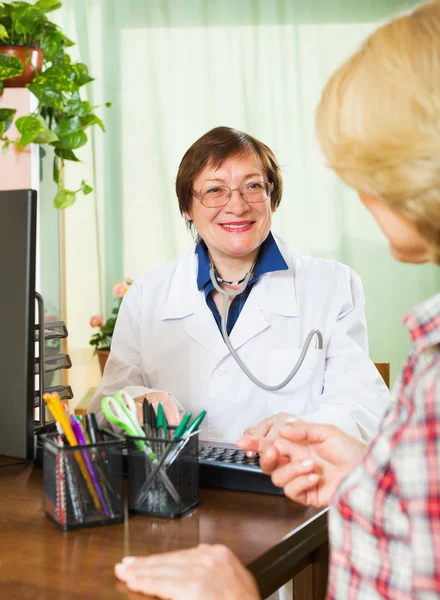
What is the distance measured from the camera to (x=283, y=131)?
3.66m

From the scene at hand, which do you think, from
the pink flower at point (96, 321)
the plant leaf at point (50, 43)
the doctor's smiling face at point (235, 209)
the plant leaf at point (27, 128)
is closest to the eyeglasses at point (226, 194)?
the doctor's smiling face at point (235, 209)

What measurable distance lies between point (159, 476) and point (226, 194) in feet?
3.49

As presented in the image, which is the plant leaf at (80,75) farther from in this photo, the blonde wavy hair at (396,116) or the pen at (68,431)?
the blonde wavy hair at (396,116)

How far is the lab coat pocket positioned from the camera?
1.75m

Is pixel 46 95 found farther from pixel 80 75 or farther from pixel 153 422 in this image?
pixel 153 422

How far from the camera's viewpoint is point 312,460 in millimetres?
961

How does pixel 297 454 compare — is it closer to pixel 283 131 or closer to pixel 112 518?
pixel 112 518

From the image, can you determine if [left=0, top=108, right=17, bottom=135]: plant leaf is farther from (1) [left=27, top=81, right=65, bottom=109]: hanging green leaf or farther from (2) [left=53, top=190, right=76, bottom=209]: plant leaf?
(2) [left=53, top=190, right=76, bottom=209]: plant leaf

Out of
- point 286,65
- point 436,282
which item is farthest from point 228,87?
point 436,282

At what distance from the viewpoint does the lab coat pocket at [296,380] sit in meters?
1.75

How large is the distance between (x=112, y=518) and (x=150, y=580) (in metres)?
0.19

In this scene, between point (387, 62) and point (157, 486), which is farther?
point (157, 486)

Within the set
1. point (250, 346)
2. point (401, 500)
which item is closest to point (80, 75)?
point (250, 346)

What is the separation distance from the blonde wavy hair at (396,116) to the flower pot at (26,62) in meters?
2.57
